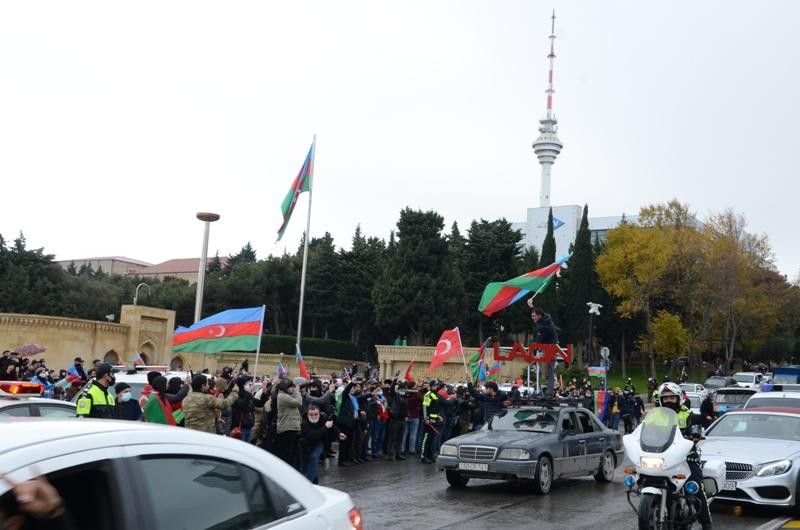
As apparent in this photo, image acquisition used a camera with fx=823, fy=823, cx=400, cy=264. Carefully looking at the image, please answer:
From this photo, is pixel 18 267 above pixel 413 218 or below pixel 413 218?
below

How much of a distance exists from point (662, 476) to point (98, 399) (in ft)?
23.4

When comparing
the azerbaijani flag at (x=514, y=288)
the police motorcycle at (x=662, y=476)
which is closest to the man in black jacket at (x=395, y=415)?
the azerbaijani flag at (x=514, y=288)

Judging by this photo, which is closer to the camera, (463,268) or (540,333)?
(540,333)

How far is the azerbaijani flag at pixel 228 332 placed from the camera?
20.6 metres

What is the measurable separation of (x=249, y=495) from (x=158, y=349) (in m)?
43.9

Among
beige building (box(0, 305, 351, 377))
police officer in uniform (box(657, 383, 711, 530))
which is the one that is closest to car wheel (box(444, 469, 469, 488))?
police officer in uniform (box(657, 383, 711, 530))

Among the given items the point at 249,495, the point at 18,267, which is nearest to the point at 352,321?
the point at 18,267

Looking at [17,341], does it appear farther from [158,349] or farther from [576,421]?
[576,421]

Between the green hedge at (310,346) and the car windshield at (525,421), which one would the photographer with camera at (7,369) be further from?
the green hedge at (310,346)

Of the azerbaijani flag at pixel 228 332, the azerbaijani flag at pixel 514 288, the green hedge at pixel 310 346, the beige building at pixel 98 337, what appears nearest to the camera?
the azerbaijani flag at pixel 228 332

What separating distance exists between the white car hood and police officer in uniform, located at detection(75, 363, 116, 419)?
26.7 feet

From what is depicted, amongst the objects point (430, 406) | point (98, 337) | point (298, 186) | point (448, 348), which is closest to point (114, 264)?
point (98, 337)

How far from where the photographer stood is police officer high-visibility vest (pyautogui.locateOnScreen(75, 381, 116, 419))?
10823 millimetres

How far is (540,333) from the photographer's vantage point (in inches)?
696
